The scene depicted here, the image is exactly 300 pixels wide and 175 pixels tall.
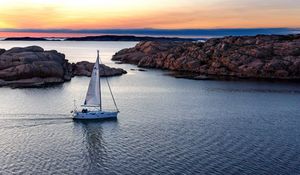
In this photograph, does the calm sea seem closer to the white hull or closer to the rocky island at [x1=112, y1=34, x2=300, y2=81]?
the white hull

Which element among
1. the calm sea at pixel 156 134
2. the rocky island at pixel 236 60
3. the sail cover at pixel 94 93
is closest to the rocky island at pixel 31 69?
the calm sea at pixel 156 134

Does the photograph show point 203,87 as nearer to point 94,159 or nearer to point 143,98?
point 143,98

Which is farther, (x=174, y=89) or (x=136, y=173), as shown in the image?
(x=174, y=89)

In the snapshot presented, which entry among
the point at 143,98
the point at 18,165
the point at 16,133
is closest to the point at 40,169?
the point at 18,165

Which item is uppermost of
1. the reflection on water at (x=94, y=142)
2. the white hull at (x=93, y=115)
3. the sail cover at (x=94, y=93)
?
the sail cover at (x=94, y=93)

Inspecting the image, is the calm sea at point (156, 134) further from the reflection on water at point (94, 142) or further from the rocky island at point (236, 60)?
the rocky island at point (236, 60)

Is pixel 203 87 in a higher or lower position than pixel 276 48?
lower

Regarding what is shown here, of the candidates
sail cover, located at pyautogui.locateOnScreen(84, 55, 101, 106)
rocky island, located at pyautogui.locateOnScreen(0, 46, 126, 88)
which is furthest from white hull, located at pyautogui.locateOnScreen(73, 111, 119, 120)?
rocky island, located at pyautogui.locateOnScreen(0, 46, 126, 88)
